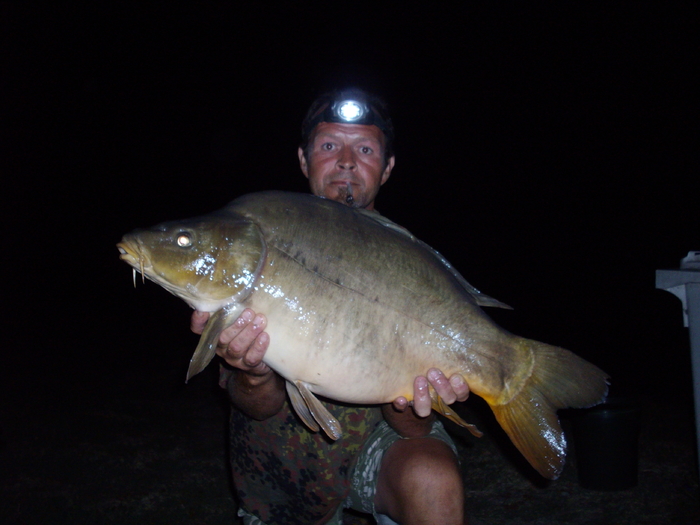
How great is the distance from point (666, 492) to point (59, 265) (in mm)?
22845

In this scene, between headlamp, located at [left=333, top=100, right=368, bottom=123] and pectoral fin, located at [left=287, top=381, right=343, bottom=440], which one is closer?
pectoral fin, located at [left=287, top=381, right=343, bottom=440]

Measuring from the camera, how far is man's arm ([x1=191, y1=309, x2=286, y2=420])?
1715 mm

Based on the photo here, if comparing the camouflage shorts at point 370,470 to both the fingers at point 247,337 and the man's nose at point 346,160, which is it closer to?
the fingers at point 247,337

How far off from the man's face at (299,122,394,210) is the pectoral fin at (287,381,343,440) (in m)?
1.24

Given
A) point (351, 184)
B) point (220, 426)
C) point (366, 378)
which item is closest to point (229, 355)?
point (366, 378)

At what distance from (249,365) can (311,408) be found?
31cm

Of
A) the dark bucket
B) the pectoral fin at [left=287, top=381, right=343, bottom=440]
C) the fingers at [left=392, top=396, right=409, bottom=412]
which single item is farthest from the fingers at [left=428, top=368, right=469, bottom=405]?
the dark bucket

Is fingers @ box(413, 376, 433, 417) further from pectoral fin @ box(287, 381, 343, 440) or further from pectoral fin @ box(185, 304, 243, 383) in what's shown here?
pectoral fin @ box(185, 304, 243, 383)

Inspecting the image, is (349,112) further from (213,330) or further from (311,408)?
(311,408)

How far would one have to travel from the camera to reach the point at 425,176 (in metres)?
35.9

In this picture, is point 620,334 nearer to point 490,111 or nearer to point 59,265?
point 59,265

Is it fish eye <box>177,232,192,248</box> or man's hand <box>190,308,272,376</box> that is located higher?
fish eye <box>177,232,192,248</box>

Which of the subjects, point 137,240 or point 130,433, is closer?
point 137,240

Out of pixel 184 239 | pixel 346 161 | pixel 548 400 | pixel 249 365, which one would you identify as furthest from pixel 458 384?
pixel 346 161
